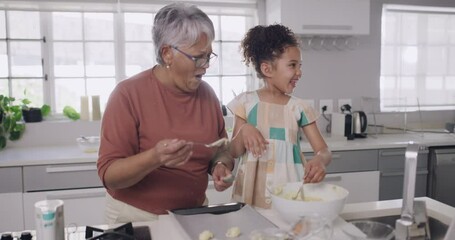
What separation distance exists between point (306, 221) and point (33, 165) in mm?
1905

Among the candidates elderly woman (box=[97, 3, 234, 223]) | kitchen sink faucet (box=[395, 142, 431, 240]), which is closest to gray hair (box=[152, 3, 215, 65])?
elderly woman (box=[97, 3, 234, 223])

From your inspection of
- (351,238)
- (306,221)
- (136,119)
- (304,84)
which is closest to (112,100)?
(136,119)

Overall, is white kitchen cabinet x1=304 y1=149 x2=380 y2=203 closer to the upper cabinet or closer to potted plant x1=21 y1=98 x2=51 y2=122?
the upper cabinet

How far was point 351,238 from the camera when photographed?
1.05 m

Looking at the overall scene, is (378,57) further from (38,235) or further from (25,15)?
(38,235)

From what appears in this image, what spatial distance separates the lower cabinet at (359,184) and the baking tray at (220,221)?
1791mm

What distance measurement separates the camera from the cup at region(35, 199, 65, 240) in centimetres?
97

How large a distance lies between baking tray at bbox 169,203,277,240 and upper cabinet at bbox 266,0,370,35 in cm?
199

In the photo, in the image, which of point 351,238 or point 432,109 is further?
point 432,109

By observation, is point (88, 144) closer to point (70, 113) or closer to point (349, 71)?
point (70, 113)

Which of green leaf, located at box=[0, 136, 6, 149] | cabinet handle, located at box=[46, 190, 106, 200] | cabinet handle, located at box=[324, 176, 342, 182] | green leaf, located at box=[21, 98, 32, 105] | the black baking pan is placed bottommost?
cabinet handle, located at box=[324, 176, 342, 182]

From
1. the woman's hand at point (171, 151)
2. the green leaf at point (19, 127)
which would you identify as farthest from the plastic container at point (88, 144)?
the woman's hand at point (171, 151)

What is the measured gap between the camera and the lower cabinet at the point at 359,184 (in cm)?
296

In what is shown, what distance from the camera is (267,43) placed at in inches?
65.9
